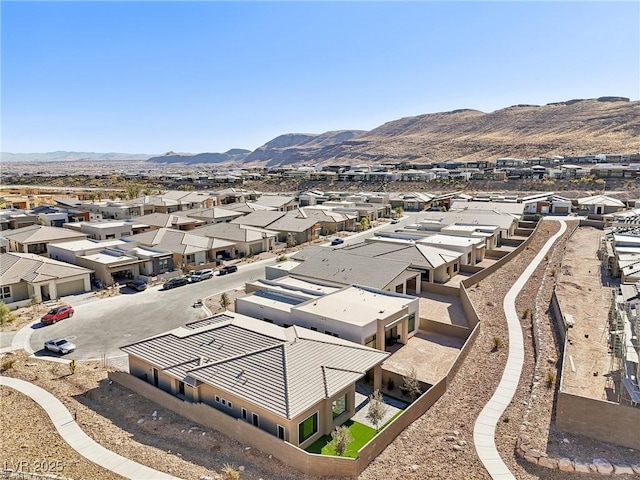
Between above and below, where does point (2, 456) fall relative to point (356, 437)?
above

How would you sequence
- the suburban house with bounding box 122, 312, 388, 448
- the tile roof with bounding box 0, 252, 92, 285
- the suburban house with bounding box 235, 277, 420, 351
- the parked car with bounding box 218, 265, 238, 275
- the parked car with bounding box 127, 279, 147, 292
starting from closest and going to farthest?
1. the suburban house with bounding box 122, 312, 388, 448
2. the suburban house with bounding box 235, 277, 420, 351
3. the tile roof with bounding box 0, 252, 92, 285
4. the parked car with bounding box 127, 279, 147, 292
5. the parked car with bounding box 218, 265, 238, 275

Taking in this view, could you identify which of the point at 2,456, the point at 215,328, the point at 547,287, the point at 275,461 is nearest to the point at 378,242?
the point at 547,287

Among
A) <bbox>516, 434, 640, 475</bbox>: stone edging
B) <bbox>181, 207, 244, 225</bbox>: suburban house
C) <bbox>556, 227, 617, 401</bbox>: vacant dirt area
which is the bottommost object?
<bbox>516, 434, 640, 475</bbox>: stone edging

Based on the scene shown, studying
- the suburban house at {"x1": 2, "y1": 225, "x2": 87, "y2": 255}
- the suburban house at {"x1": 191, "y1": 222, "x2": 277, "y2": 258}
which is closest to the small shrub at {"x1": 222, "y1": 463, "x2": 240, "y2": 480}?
the suburban house at {"x1": 191, "y1": 222, "x2": 277, "y2": 258}

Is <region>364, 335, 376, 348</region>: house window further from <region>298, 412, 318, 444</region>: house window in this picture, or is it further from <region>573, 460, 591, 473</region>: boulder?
<region>573, 460, 591, 473</region>: boulder

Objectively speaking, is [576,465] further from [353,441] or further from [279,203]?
[279,203]

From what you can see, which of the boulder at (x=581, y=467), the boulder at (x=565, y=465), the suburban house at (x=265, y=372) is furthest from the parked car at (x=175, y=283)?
the boulder at (x=581, y=467)

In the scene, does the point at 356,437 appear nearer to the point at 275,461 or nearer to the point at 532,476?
the point at 275,461

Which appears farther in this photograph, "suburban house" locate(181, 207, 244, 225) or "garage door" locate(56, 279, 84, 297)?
"suburban house" locate(181, 207, 244, 225)
